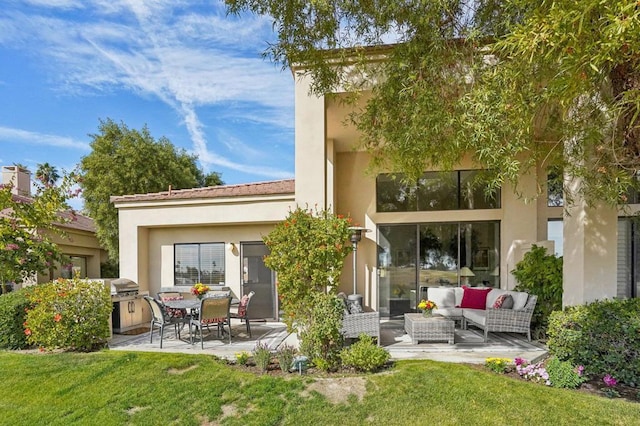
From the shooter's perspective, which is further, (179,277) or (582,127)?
(179,277)

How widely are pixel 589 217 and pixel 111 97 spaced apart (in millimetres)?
14868

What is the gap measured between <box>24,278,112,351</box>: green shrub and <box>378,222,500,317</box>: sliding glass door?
22.3ft

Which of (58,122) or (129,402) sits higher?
(58,122)

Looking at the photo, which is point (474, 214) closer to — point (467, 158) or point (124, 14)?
point (467, 158)

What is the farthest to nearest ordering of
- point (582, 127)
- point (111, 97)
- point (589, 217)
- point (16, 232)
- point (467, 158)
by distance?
point (111, 97)
point (467, 158)
point (16, 232)
point (589, 217)
point (582, 127)

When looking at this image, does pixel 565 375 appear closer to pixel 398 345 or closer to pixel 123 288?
pixel 398 345

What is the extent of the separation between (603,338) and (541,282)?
3301mm

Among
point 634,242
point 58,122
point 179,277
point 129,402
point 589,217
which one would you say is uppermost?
point 58,122

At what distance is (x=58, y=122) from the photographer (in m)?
14.7

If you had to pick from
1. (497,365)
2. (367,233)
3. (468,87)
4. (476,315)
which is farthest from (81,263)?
(468,87)

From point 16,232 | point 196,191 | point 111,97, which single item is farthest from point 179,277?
point 111,97

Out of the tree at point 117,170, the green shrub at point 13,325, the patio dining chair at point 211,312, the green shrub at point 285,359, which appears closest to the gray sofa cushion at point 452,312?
the green shrub at point 285,359

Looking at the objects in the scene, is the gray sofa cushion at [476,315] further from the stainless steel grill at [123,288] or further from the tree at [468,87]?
the stainless steel grill at [123,288]

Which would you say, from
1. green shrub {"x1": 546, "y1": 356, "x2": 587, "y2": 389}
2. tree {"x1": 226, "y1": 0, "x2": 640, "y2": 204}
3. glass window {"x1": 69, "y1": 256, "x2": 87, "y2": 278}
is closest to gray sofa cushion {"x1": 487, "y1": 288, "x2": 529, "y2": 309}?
green shrub {"x1": 546, "y1": 356, "x2": 587, "y2": 389}
